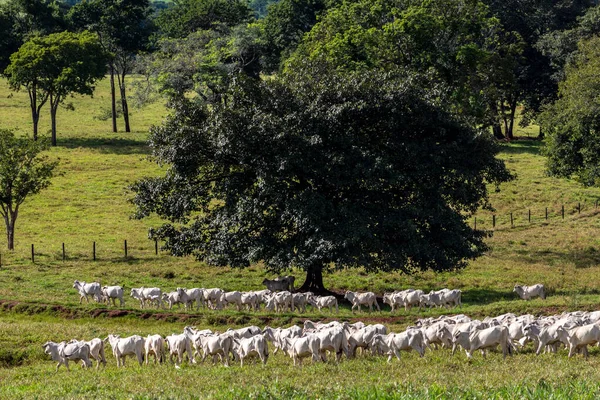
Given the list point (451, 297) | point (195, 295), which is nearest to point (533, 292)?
point (451, 297)

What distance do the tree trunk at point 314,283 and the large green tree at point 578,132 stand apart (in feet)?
78.4

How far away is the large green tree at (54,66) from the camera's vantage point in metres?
76.8

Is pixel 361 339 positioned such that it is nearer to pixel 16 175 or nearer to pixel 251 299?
pixel 251 299

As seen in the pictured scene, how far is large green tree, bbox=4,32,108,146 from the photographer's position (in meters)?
Result: 76.8

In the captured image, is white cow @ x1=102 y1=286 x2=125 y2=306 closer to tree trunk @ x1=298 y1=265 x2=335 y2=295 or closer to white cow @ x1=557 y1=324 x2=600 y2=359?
Answer: tree trunk @ x1=298 y1=265 x2=335 y2=295

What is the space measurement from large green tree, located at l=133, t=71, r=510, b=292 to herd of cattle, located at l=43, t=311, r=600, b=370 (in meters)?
10.5

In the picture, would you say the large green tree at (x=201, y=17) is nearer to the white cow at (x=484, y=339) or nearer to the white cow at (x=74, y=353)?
the white cow at (x=74, y=353)

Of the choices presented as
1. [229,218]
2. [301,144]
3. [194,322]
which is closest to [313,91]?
[301,144]

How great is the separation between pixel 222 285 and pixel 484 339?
20525mm

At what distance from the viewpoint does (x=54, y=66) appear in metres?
78.0

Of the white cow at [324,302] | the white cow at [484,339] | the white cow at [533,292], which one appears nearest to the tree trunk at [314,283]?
the white cow at [324,302]

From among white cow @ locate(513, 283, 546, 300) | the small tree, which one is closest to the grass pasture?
white cow @ locate(513, 283, 546, 300)

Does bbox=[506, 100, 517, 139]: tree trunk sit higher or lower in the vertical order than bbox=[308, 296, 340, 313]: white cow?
higher

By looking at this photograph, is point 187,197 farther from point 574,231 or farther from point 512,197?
point 512,197
